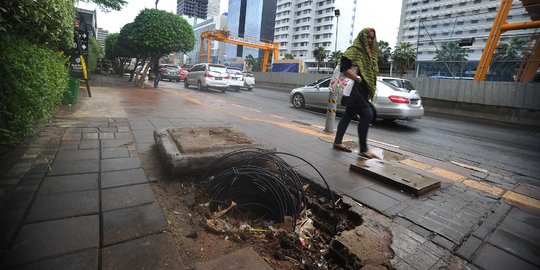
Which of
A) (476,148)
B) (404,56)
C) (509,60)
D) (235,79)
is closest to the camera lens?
(476,148)

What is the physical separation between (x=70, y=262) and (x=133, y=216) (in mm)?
543

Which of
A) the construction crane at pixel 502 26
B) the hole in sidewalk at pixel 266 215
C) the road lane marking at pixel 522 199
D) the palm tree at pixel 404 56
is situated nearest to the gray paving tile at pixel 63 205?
the hole in sidewalk at pixel 266 215

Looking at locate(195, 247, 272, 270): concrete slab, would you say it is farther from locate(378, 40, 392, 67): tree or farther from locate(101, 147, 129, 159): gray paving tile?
locate(378, 40, 392, 67): tree

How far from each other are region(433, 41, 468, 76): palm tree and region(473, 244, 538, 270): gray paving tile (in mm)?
14606

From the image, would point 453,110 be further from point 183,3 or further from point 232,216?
point 183,3

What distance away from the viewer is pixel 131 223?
78.9 inches

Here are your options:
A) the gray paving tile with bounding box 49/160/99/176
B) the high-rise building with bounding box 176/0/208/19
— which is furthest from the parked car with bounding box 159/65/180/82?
the high-rise building with bounding box 176/0/208/19

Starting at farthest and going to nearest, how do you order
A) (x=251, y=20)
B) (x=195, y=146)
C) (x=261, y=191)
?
(x=251, y=20) → (x=195, y=146) → (x=261, y=191)

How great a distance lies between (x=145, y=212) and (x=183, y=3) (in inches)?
2797

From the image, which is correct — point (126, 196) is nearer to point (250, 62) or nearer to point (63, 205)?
point (63, 205)

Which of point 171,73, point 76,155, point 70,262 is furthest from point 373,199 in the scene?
point 171,73

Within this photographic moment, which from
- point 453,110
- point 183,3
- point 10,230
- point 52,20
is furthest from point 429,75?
point 183,3

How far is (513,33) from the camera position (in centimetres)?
1370

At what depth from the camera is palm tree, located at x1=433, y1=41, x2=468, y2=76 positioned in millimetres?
13875
